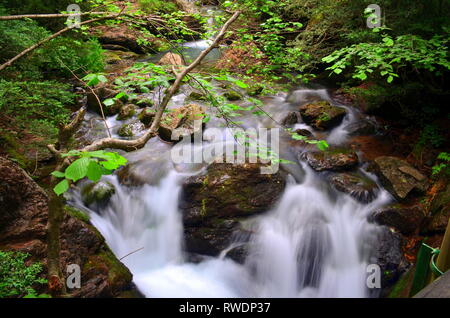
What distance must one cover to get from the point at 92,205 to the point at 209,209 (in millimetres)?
2187

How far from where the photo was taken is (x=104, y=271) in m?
4.17

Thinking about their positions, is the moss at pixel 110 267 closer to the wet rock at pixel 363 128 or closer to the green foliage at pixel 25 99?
the green foliage at pixel 25 99

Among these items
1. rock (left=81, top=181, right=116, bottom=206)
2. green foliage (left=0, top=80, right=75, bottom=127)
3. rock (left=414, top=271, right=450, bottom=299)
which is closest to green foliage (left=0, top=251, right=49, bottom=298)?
green foliage (left=0, top=80, right=75, bottom=127)

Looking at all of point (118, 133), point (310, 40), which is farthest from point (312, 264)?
point (118, 133)

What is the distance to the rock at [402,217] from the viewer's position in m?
5.03

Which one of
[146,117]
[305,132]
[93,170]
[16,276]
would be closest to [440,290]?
[93,170]

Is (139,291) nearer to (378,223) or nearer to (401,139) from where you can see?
(378,223)

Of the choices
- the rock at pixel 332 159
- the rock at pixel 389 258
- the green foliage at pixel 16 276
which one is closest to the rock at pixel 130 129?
the rock at pixel 332 159

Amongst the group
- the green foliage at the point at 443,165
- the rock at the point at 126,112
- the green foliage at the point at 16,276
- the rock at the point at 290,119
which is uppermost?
the rock at the point at 126,112

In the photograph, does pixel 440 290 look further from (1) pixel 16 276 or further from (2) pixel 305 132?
(2) pixel 305 132

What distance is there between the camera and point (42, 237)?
12.8 feet

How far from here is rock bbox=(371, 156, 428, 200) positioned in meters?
5.46

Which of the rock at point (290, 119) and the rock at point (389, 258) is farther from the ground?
the rock at point (290, 119)

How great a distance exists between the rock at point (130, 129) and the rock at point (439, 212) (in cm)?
626
